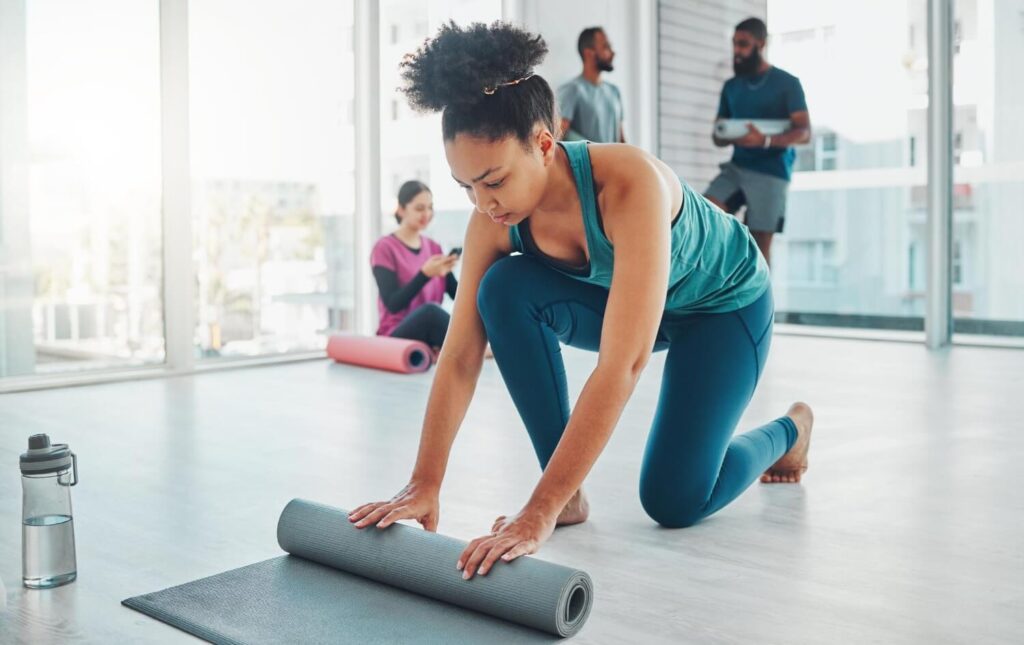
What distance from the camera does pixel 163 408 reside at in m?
3.62

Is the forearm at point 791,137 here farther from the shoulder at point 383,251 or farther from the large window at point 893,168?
the shoulder at point 383,251

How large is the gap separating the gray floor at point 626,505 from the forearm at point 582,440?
21cm

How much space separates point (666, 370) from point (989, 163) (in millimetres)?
3703

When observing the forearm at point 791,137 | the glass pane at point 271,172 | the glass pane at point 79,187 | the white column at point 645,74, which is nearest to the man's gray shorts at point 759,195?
the forearm at point 791,137

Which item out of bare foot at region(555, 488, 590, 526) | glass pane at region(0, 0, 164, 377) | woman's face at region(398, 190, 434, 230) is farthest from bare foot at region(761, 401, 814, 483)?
glass pane at region(0, 0, 164, 377)

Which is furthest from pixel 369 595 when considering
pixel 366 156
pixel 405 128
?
pixel 405 128

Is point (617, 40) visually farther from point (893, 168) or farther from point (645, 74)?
point (893, 168)

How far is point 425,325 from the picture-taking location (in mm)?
4578

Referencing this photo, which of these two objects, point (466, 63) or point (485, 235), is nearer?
point (466, 63)

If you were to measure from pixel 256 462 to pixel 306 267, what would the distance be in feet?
8.47

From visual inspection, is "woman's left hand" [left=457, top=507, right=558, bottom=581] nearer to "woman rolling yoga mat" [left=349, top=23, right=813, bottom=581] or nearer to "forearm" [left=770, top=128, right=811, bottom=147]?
"woman rolling yoga mat" [left=349, top=23, right=813, bottom=581]

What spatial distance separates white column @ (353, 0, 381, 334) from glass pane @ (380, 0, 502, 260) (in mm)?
84

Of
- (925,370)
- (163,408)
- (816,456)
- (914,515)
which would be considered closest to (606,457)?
(816,456)

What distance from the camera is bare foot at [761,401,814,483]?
7.77 feet
